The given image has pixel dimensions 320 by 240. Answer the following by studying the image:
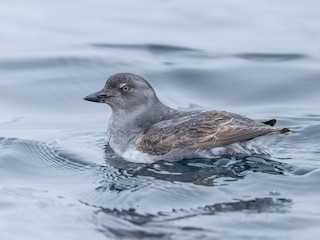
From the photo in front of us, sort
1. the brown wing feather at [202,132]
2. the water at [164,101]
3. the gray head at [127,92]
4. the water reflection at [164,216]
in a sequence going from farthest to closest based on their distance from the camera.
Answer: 1. the gray head at [127,92]
2. the brown wing feather at [202,132]
3. the water at [164,101]
4. the water reflection at [164,216]

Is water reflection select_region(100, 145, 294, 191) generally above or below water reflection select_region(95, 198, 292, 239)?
above

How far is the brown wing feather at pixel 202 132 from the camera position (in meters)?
11.4

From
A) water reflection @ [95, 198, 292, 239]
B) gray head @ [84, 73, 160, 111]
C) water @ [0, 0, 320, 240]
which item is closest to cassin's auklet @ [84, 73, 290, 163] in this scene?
gray head @ [84, 73, 160, 111]

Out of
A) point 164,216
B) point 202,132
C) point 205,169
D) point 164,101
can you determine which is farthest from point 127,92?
point 164,101

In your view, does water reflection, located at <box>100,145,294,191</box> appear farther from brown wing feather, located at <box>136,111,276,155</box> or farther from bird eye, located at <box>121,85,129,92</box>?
bird eye, located at <box>121,85,129,92</box>

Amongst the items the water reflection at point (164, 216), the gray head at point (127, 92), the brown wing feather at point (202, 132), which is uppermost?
the gray head at point (127, 92)

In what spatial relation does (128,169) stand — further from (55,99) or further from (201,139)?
(55,99)

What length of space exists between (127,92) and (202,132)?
1.24 m

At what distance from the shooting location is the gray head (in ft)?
40.2

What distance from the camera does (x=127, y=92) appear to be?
12289mm

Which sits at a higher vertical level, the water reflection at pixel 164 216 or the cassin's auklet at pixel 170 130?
the cassin's auklet at pixel 170 130

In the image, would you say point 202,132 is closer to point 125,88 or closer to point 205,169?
point 205,169

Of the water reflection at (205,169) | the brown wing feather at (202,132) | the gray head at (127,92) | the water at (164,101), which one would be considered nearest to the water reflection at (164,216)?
the water at (164,101)

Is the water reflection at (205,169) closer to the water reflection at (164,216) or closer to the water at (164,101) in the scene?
the water at (164,101)
